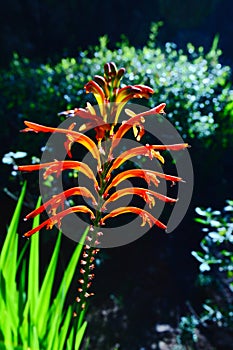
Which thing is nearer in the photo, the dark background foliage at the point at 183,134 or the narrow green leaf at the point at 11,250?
the narrow green leaf at the point at 11,250

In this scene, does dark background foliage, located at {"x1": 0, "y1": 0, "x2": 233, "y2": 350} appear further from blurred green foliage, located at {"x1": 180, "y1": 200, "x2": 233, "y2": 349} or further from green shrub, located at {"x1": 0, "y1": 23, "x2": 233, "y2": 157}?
blurred green foliage, located at {"x1": 180, "y1": 200, "x2": 233, "y2": 349}

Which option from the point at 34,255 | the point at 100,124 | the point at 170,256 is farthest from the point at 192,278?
the point at 100,124

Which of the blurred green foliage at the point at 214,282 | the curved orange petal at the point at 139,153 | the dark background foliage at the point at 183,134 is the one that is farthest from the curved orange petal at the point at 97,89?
the dark background foliage at the point at 183,134

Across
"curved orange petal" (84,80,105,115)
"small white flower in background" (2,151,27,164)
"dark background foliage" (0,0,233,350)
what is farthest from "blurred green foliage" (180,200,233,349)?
"curved orange petal" (84,80,105,115)

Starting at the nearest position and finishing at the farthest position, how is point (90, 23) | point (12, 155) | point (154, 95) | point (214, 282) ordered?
point (12, 155) < point (214, 282) < point (154, 95) < point (90, 23)

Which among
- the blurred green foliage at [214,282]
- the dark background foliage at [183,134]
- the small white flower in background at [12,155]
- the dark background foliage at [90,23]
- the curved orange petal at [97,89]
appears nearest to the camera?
the curved orange petal at [97,89]

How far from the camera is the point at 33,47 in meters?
8.58

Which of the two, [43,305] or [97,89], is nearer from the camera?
[97,89]

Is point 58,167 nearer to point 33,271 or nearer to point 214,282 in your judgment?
point 33,271

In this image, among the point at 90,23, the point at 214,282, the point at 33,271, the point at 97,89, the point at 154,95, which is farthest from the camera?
the point at 90,23

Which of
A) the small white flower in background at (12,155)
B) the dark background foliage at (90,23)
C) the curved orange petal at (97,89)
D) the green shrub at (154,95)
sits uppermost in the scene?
the dark background foliage at (90,23)

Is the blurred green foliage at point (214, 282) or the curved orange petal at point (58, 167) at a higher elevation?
the curved orange petal at point (58, 167)

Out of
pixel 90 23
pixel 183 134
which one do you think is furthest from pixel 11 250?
pixel 90 23

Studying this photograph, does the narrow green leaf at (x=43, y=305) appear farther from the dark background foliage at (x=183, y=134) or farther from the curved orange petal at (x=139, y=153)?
the dark background foliage at (x=183, y=134)
